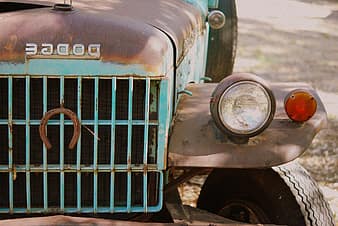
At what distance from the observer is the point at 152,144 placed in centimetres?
371

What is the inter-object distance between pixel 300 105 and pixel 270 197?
593mm

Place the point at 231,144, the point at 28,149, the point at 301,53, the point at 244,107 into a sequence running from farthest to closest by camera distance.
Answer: the point at 301,53 → the point at 231,144 → the point at 244,107 → the point at 28,149

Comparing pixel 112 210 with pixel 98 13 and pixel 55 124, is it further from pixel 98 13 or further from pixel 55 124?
pixel 98 13

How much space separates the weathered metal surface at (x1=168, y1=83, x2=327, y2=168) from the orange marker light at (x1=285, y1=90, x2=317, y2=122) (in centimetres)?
7

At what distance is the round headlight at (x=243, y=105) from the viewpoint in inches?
148

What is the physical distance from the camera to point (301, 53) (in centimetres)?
1295

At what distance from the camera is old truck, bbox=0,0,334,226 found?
3.53 meters

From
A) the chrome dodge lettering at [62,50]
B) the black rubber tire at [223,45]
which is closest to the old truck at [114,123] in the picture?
the chrome dodge lettering at [62,50]

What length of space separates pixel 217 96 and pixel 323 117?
0.72 meters

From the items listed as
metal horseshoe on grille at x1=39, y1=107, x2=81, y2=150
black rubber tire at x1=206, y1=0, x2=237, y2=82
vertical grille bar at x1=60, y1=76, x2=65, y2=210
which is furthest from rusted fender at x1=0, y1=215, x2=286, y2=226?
black rubber tire at x1=206, y1=0, x2=237, y2=82

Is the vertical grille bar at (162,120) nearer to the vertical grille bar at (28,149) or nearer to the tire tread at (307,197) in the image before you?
the vertical grille bar at (28,149)

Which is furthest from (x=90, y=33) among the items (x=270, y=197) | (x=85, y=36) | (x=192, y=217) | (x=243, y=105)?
(x=270, y=197)

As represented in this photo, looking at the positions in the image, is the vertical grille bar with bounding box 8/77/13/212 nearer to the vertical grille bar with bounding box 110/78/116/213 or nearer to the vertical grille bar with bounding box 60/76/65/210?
the vertical grille bar with bounding box 60/76/65/210

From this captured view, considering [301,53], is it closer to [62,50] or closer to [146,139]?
[146,139]
